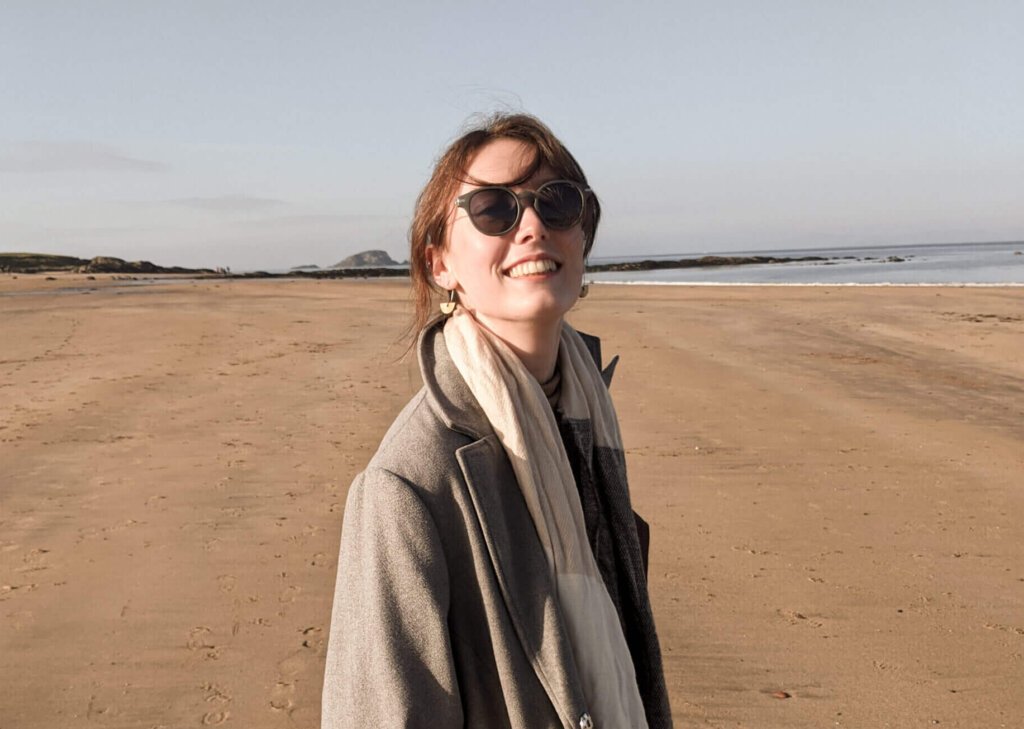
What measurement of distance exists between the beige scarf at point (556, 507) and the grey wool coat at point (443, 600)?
32 mm

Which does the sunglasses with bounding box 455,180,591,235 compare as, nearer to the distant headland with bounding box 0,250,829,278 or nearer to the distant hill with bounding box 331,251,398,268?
the distant headland with bounding box 0,250,829,278

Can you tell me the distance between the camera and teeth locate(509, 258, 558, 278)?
1768 mm

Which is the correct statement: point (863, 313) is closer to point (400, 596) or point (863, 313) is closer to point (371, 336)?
point (371, 336)

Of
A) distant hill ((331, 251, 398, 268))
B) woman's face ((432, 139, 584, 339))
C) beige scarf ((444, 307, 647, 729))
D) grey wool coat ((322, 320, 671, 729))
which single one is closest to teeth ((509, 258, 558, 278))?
woman's face ((432, 139, 584, 339))

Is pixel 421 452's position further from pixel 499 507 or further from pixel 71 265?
pixel 71 265

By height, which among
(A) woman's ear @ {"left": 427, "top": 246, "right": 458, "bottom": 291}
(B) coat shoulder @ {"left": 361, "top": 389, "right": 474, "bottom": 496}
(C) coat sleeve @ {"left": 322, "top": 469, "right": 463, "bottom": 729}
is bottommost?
(C) coat sleeve @ {"left": 322, "top": 469, "right": 463, "bottom": 729}

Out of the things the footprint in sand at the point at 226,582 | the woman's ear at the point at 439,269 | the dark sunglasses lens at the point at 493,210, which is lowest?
the footprint in sand at the point at 226,582

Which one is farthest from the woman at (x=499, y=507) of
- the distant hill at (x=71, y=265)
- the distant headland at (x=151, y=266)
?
the distant hill at (x=71, y=265)

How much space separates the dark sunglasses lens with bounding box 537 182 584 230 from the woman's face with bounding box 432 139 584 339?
0.02 m

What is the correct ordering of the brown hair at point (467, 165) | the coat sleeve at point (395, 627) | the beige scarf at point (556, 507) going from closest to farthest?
the coat sleeve at point (395, 627) < the beige scarf at point (556, 507) < the brown hair at point (467, 165)

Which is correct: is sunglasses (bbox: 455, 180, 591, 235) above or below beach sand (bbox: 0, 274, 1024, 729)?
above

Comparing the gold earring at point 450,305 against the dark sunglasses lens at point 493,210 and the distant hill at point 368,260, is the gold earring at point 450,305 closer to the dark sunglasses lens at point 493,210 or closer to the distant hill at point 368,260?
the dark sunglasses lens at point 493,210

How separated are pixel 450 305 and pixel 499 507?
0.50 metres

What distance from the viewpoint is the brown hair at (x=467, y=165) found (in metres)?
1.87
